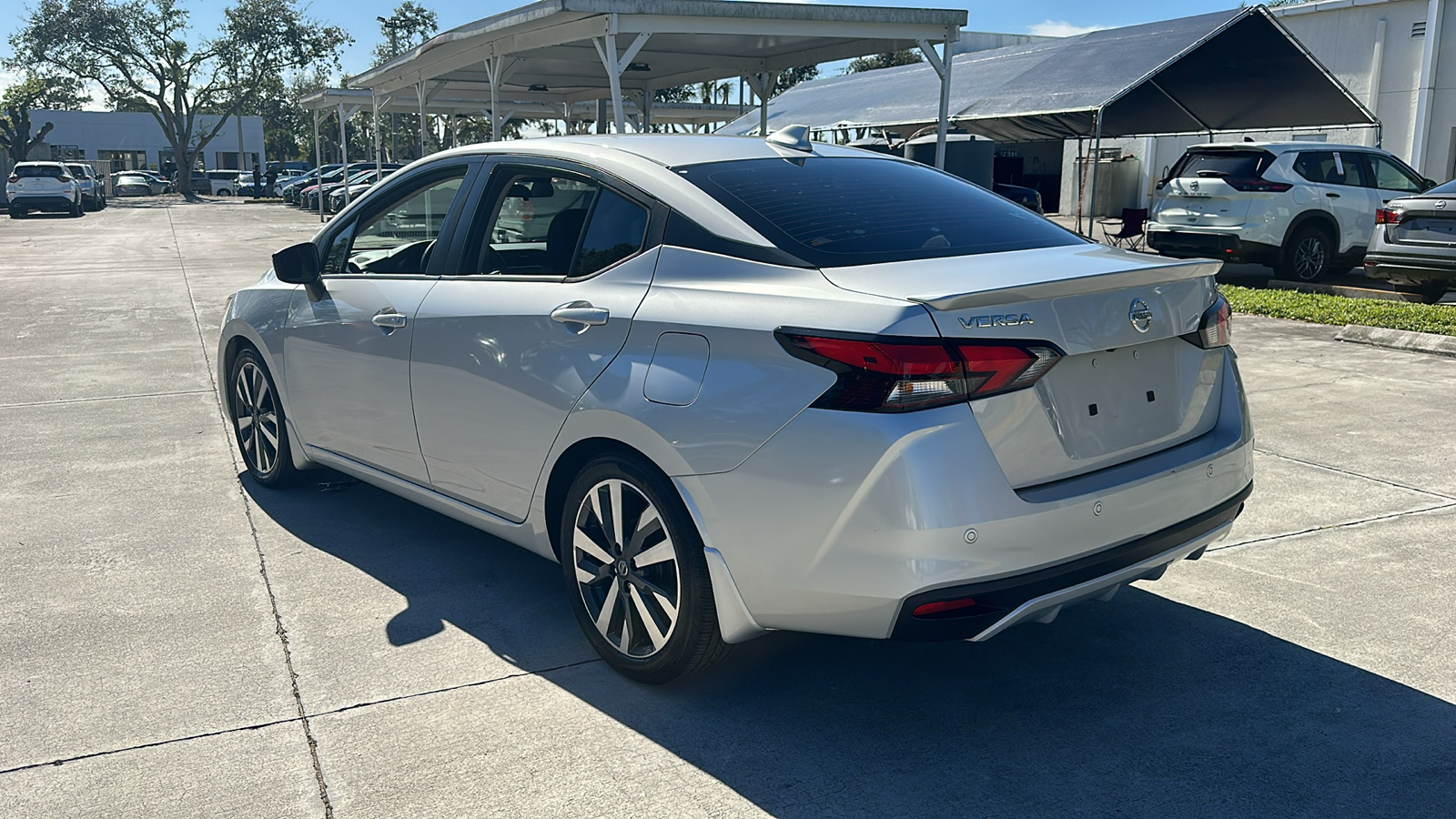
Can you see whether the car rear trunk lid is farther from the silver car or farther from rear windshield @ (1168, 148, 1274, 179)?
rear windshield @ (1168, 148, 1274, 179)

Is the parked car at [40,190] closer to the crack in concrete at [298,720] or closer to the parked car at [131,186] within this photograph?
the parked car at [131,186]

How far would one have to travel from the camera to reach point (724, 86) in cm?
7912

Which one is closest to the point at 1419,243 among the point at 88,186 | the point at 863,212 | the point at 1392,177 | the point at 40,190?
the point at 1392,177

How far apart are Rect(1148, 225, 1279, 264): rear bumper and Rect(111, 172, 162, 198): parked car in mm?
57609

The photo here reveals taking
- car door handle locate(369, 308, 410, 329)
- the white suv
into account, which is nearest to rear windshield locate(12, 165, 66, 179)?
the white suv

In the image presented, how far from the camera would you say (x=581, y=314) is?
11.5ft

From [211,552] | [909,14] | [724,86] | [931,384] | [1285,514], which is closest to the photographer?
[931,384]

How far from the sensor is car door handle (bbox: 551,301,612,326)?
11.4 feet

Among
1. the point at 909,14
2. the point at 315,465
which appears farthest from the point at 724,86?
the point at 315,465

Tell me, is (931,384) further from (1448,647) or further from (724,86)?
(724,86)

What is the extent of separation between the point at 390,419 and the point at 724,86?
77.9 metres

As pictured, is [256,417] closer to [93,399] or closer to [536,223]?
[536,223]

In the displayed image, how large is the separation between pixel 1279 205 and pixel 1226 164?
833mm

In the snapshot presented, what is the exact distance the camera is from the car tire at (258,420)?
5344mm
